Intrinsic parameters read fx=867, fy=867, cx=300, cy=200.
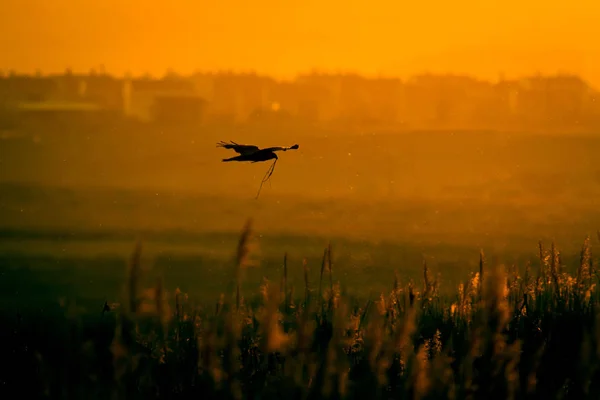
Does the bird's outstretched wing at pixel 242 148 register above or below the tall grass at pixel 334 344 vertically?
above

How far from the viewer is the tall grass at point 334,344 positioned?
316cm

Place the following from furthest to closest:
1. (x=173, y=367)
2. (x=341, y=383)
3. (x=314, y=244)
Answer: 1. (x=314, y=244)
2. (x=173, y=367)
3. (x=341, y=383)

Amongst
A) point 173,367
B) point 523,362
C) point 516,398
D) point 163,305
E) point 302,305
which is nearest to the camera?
point 163,305

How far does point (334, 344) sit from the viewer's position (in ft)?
10.2

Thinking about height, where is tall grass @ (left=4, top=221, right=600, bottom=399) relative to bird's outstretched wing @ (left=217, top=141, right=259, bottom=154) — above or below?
below

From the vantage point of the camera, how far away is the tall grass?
3.16 metres

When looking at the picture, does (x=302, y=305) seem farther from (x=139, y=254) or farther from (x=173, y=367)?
(x=139, y=254)

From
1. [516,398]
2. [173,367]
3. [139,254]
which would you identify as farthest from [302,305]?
[139,254]

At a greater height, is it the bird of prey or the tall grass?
the bird of prey

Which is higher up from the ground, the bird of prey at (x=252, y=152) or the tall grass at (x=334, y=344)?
the bird of prey at (x=252, y=152)

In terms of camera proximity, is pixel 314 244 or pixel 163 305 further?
pixel 314 244

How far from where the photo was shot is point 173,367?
13.2 feet

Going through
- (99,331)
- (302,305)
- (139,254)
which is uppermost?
(139,254)

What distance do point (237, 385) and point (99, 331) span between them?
2200 mm
